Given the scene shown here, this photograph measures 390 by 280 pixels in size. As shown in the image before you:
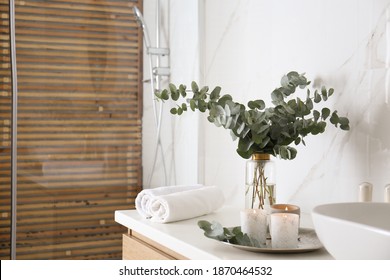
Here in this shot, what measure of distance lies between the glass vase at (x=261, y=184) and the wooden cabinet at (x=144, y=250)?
27 centimetres

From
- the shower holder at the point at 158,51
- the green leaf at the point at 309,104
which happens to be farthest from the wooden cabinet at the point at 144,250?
A: the shower holder at the point at 158,51

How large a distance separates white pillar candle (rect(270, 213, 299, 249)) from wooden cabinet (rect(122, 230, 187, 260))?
0.24 meters

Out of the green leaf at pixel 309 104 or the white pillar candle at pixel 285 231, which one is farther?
the green leaf at pixel 309 104

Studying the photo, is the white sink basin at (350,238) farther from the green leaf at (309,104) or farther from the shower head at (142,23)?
the shower head at (142,23)

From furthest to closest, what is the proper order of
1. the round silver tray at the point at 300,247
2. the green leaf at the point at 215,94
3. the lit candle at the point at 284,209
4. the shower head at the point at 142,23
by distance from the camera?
the shower head at the point at 142,23 → the green leaf at the point at 215,94 → the lit candle at the point at 284,209 → the round silver tray at the point at 300,247

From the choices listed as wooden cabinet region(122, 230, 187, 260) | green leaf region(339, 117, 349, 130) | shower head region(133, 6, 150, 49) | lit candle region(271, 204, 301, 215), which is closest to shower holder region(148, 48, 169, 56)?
shower head region(133, 6, 150, 49)

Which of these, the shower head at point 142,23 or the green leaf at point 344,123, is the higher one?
the shower head at point 142,23

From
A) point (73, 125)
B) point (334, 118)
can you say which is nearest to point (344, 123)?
point (334, 118)

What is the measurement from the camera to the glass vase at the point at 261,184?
5.14 ft

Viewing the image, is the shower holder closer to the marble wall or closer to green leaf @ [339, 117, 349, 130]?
the marble wall

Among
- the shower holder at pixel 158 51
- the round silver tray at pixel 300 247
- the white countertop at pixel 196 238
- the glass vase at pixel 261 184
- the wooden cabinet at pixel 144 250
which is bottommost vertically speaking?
the wooden cabinet at pixel 144 250

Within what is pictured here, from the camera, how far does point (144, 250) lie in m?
1.56

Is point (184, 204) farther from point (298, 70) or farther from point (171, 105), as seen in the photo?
point (171, 105)

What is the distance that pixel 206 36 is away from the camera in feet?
7.51
